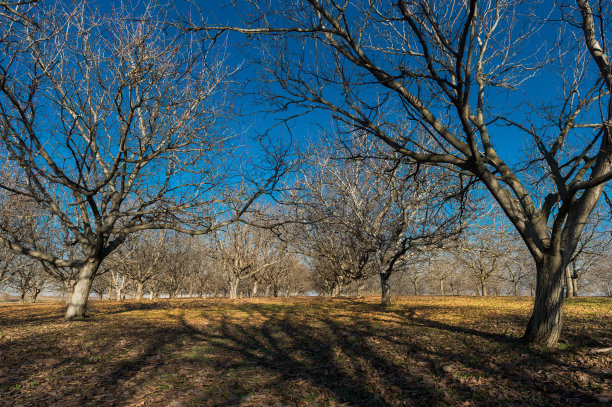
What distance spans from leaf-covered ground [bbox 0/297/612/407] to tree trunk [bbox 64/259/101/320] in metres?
2.01

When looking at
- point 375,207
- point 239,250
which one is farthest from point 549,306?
point 239,250

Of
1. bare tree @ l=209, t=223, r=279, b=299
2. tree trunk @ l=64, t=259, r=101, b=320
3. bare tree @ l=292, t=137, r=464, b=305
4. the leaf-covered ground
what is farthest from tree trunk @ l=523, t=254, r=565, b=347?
bare tree @ l=209, t=223, r=279, b=299

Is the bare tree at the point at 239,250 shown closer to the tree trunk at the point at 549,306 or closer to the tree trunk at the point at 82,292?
the tree trunk at the point at 82,292

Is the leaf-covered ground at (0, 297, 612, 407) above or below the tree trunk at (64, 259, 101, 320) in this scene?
below

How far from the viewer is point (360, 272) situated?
19.7 metres

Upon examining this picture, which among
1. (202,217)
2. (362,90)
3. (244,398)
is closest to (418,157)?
(362,90)

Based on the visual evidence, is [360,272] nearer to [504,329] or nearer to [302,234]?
[302,234]

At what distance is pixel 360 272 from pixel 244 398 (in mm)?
16565

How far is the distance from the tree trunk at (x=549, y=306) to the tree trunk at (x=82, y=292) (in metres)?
11.6

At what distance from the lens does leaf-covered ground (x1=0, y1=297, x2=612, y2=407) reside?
3.68 meters

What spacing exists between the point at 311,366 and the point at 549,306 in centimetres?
403

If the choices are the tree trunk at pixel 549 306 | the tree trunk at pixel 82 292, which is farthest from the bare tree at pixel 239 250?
the tree trunk at pixel 549 306

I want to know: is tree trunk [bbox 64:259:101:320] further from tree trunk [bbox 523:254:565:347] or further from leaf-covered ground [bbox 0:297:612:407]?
tree trunk [bbox 523:254:565:347]

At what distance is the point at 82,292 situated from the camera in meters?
9.96
